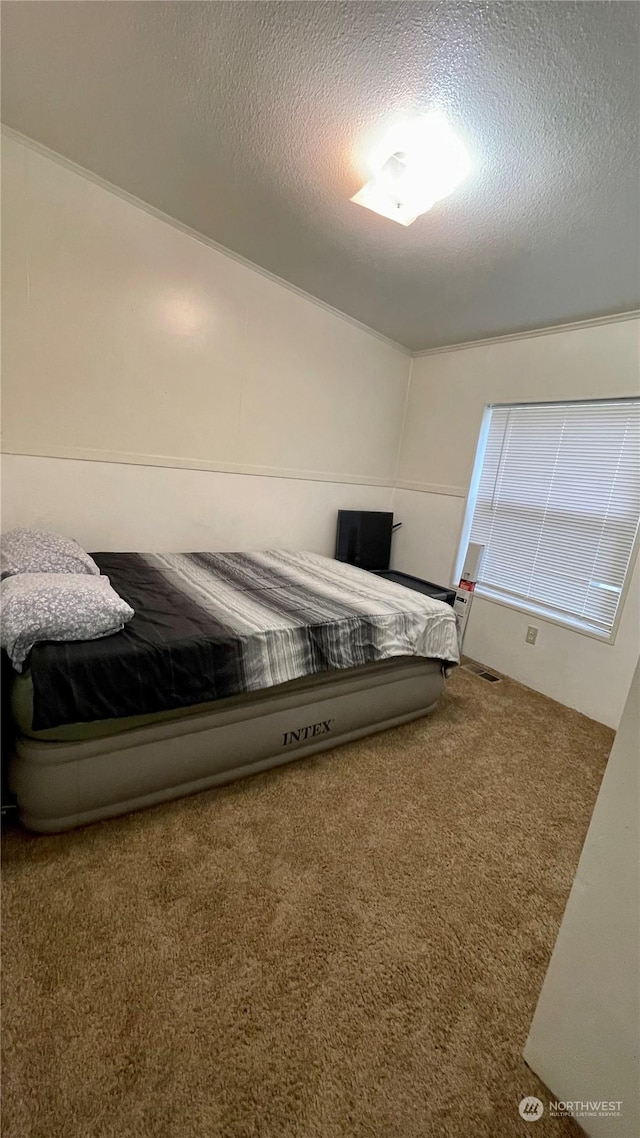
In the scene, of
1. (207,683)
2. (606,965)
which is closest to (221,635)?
(207,683)

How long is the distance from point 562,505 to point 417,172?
2036 mm

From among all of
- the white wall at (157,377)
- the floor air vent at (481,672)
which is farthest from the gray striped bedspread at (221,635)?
the floor air vent at (481,672)

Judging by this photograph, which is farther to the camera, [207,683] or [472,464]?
[472,464]

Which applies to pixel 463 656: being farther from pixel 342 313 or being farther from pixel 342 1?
pixel 342 1

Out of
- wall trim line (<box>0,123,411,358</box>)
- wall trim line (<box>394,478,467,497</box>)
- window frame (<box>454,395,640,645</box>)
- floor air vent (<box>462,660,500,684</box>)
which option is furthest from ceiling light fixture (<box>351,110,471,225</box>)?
floor air vent (<box>462,660,500,684</box>)

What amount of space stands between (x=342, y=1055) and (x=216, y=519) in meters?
2.69

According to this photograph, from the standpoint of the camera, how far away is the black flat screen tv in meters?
3.68

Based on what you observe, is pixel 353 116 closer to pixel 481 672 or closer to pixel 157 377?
pixel 157 377

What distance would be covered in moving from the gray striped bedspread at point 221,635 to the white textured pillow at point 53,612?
43 mm

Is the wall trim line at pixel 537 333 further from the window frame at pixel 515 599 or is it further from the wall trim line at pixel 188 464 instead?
the wall trim line at pixel 188 464

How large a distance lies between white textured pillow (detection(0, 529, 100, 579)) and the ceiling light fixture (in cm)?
205

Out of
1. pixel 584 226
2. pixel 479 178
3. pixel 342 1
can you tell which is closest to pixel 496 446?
pixel 584 226

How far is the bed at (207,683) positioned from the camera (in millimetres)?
1364

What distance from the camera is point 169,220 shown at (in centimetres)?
248
